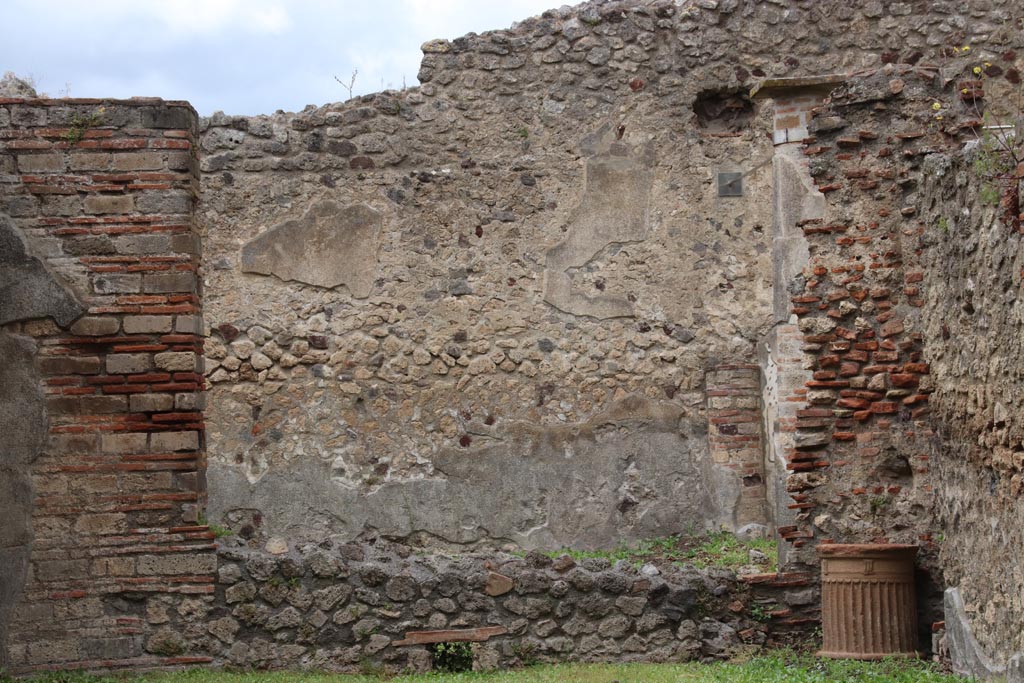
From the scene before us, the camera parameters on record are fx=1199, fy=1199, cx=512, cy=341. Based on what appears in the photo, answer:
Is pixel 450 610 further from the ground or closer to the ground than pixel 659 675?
further from the ground

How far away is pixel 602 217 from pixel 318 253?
218cm

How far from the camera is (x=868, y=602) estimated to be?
6211 millimetres

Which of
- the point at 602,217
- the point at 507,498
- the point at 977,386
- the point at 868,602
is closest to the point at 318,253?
the point at 602,217

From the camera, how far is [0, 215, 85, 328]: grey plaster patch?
6.03m

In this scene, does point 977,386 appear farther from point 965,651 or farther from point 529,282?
point 529,282

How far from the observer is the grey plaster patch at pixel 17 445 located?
5.95 metres

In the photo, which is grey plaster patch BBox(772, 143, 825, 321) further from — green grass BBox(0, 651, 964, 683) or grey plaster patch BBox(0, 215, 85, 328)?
grey plaster patch BBox(0, 215, 85, 328)

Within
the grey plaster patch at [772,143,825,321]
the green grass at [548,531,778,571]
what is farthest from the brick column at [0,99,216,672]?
the grey plaster patch at [772,143,825,321]

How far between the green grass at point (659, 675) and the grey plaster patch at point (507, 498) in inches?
100

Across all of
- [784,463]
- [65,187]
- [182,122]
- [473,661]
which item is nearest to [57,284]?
[65,187]

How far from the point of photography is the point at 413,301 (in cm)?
909

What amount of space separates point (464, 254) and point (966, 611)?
4.84 metres

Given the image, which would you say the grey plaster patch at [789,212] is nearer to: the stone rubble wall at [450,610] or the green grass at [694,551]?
the green grass at [694,551]

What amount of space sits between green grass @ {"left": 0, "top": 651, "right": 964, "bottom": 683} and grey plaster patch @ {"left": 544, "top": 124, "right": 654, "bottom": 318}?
341 centimetres
